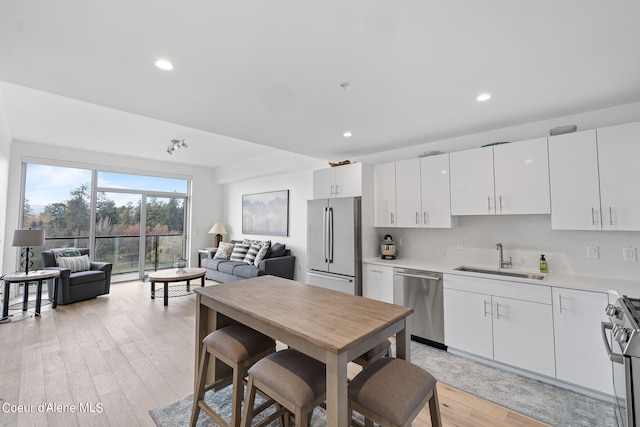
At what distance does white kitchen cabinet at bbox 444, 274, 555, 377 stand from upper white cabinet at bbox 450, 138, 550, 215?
78 cm

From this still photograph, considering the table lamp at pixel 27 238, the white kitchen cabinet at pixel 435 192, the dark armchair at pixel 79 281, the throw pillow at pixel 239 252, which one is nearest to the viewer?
the white kitchen cabinet at pixel 435 192

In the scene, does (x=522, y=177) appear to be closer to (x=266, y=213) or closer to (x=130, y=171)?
(x=266, y=213)

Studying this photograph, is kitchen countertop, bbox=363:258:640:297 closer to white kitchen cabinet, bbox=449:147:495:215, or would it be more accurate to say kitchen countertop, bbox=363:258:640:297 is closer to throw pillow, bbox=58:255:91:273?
white kitchen cabinet, bbox=449:147:495:215

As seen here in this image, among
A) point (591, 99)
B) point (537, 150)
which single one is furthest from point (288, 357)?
point (591, 99)

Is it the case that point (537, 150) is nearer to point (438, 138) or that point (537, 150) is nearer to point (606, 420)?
point (438, 138)

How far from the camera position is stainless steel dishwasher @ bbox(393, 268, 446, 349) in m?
2.99

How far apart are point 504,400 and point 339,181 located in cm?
287

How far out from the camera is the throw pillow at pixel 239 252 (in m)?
5.81

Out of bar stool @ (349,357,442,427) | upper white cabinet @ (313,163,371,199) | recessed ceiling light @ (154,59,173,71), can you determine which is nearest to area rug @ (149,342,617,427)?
bar stool @ (349,357,442,427)

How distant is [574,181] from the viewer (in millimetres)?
2461

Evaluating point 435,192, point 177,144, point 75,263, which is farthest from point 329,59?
point 75,263

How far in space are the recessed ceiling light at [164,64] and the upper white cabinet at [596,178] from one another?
3.32 meters

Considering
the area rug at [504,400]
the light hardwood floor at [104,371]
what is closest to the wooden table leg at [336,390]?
the area rug at [504,400]

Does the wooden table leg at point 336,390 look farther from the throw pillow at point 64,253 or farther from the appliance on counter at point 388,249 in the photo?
the throw pillow at point 64,253
